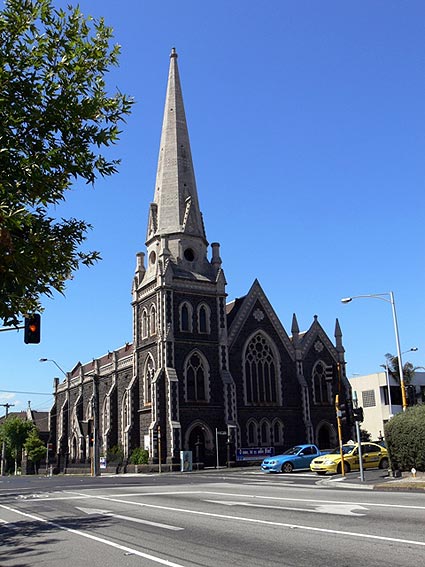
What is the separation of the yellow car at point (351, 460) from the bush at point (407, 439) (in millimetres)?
5644

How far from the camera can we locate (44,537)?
11.2 m

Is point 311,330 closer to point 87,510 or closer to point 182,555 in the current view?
point 87,510

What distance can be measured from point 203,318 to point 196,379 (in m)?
5.19

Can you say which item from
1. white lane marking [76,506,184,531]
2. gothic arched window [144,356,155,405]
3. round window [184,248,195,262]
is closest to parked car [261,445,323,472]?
gothic arched window [144,356,155,405]

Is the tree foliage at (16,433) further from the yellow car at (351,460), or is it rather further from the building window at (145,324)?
the yellow car at (351,460)

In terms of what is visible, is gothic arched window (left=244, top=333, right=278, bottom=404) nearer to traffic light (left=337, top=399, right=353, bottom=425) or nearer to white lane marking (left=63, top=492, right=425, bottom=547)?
traffic light (left=337, top=399, right=353, bottom=425)

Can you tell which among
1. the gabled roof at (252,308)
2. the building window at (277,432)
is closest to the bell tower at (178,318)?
the gabled roof at (252,308)

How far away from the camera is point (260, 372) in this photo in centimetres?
5297

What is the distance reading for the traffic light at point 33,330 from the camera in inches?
606

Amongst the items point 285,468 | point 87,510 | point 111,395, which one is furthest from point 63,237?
point 111,395

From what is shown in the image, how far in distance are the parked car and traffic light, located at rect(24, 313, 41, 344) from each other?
68.8 ft

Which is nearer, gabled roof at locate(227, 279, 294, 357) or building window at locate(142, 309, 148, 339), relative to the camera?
building window at locate(142, 309, 148, 339)

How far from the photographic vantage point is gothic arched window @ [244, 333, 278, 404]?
5209cm

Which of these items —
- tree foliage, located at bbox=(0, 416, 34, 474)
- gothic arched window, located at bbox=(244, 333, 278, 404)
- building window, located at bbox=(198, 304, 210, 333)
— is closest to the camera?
building window, located at bbox=(198, 304, 210, 333)
